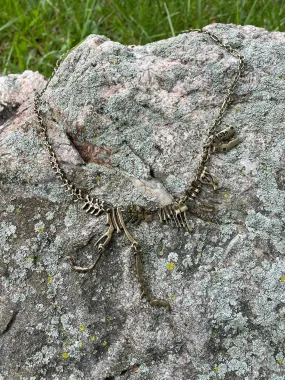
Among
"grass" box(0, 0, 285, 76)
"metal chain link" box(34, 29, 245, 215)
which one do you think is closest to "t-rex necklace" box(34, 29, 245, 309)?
"metal chain link" box(34, 29, 245, 215)

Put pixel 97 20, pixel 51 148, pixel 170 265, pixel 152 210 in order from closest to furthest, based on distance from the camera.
Answer: pixel 170 265 < pixel 152 210 < pixel 51 148 < pixel 97 20

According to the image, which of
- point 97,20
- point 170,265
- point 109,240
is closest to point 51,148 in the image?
point 109,240

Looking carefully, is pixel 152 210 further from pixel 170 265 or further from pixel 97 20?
pixel 97 20

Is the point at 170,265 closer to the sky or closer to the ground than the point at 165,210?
closer to the ground

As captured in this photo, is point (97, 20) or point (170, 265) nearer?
point (170, 265)

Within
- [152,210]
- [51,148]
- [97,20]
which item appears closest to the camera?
[152,210]

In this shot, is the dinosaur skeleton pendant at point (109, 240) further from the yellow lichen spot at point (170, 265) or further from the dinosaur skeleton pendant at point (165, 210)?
the yellow lichen spot at point (170, 265)

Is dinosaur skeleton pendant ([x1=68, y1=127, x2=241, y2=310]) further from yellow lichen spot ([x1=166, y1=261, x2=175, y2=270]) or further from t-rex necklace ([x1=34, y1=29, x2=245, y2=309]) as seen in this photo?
yellow lichen spot ([x1=166, y1=261, x2=175, y2=270])

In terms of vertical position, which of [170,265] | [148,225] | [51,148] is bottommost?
[170,265]

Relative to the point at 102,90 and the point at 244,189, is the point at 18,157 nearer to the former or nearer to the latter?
the point at 102,90
